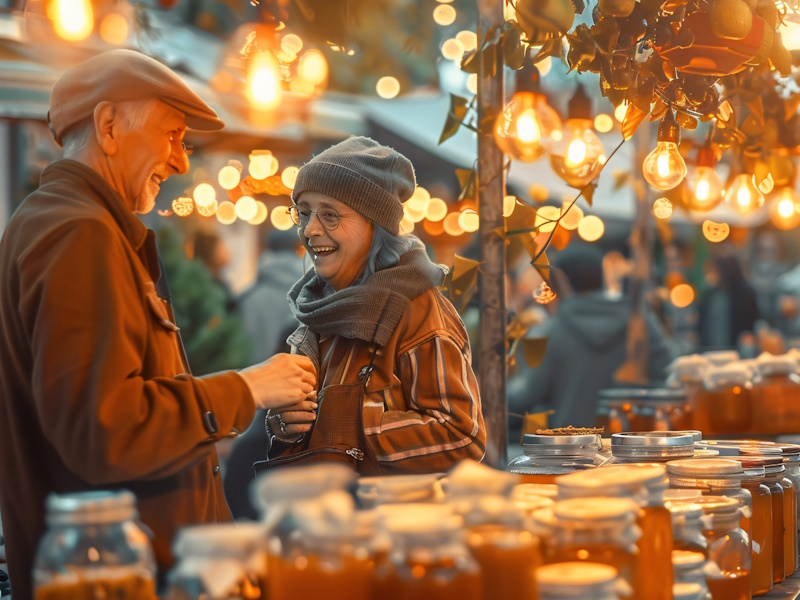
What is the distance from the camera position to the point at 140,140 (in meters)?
1.85

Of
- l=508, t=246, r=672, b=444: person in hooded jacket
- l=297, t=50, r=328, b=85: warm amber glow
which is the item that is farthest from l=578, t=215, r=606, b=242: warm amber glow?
l=297, t=50, r=328, b=85: warm amber glow

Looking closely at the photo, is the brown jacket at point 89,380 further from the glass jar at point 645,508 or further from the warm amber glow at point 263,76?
the warm amber glow at point 263,76

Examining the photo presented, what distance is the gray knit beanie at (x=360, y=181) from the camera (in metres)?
2.51

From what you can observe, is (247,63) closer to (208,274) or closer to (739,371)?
(739,371)

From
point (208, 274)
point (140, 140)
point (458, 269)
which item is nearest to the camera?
point (140, 140)

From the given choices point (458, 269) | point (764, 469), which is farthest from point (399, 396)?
point (764, 469)

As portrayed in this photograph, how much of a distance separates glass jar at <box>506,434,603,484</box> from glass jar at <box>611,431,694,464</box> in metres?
0.05

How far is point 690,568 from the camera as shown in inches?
62.7

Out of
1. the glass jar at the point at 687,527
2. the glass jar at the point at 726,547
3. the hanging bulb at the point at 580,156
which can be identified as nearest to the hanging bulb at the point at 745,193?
the hanging bulb at the point at 580,156

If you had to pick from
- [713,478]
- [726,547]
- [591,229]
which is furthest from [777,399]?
[591,229]

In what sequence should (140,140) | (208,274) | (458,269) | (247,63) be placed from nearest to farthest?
(140,140) → (458,269) → (247,63) → (208,274)

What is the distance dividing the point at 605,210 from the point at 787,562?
22.4 ft

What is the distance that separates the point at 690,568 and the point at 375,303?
106 cm

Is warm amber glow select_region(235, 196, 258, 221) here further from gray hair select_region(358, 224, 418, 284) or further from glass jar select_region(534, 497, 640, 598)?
glass jar select_region(534, 497, 640, 598)
